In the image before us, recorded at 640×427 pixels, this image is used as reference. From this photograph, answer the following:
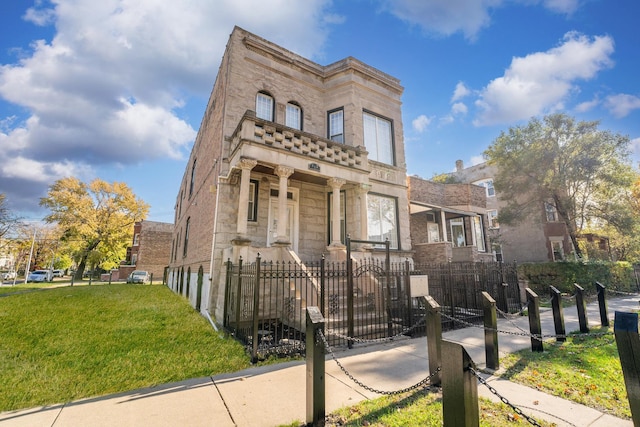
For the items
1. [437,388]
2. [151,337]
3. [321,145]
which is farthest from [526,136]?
[151,337]

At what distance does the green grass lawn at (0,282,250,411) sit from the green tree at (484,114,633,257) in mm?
22943

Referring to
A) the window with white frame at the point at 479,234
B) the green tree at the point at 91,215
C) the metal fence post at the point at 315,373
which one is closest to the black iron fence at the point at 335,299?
the metal fence post at the point at 315,373

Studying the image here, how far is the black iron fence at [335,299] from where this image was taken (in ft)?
21.4

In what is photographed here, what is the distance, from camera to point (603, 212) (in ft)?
66.5

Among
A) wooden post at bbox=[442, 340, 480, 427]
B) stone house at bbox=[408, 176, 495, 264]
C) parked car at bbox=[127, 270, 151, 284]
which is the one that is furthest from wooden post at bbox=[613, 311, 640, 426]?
parked car at bbox=[127, 270, 151, 284]

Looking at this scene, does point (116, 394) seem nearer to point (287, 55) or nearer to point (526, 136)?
point (287, 55)

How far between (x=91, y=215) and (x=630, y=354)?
47.8 metres

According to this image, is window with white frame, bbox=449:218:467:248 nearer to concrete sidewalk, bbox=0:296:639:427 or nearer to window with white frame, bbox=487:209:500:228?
window with white frame, bbox=487:209:500:228

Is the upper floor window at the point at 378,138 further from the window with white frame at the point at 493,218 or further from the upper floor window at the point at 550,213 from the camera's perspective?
the window with white frame at the point at 493,218

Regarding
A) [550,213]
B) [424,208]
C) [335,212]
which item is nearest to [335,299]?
[335,212]

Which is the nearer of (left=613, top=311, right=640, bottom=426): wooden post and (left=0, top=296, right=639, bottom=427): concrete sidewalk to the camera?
(left=613, top=311, right=640, bottom=426): wooden post

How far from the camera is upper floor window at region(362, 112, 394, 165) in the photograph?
46.9 ft

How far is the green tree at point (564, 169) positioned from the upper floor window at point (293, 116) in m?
17.1

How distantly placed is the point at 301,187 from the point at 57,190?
40.9 m
